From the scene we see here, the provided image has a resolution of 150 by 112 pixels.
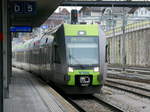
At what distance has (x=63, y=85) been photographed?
1633cm

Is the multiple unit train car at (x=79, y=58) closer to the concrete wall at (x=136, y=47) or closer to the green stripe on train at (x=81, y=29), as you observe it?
the green stripe on train at (x=81, y=29)

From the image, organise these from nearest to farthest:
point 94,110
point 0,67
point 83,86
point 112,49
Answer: point 0,67
point 94,110
point 83,86
point 112,49

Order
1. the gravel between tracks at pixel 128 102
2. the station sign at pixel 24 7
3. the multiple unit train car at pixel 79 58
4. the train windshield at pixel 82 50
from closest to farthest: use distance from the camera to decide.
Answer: the gravel between tracks at pixel 128 102 < the multiple unit train car at pixel 79 58 < the train windshield at pixel 82 50 < the station sign at pixel 24 7

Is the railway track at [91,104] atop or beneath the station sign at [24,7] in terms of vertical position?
beneath

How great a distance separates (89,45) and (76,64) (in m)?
1.09

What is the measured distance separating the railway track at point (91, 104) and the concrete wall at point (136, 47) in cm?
3238

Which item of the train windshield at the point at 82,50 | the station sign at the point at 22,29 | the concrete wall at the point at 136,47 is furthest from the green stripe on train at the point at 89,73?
the concrete wall at the point at 136,47

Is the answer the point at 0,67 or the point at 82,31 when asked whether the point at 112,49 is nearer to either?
the point at 82,31

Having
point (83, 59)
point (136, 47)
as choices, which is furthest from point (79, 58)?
point (136, 47)

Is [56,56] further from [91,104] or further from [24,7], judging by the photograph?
[24,7]

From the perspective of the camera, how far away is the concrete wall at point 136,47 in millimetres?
53594

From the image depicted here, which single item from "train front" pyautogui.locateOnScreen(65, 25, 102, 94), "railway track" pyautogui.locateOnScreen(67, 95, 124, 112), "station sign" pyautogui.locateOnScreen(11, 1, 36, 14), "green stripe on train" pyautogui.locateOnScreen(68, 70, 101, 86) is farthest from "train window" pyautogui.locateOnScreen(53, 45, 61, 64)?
"station sign" pyautogui.locateOnScreen(11, 1, 36, 14)

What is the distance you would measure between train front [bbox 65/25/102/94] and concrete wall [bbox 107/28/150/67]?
3285 cm

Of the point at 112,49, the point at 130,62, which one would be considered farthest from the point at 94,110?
the point at 112,49
